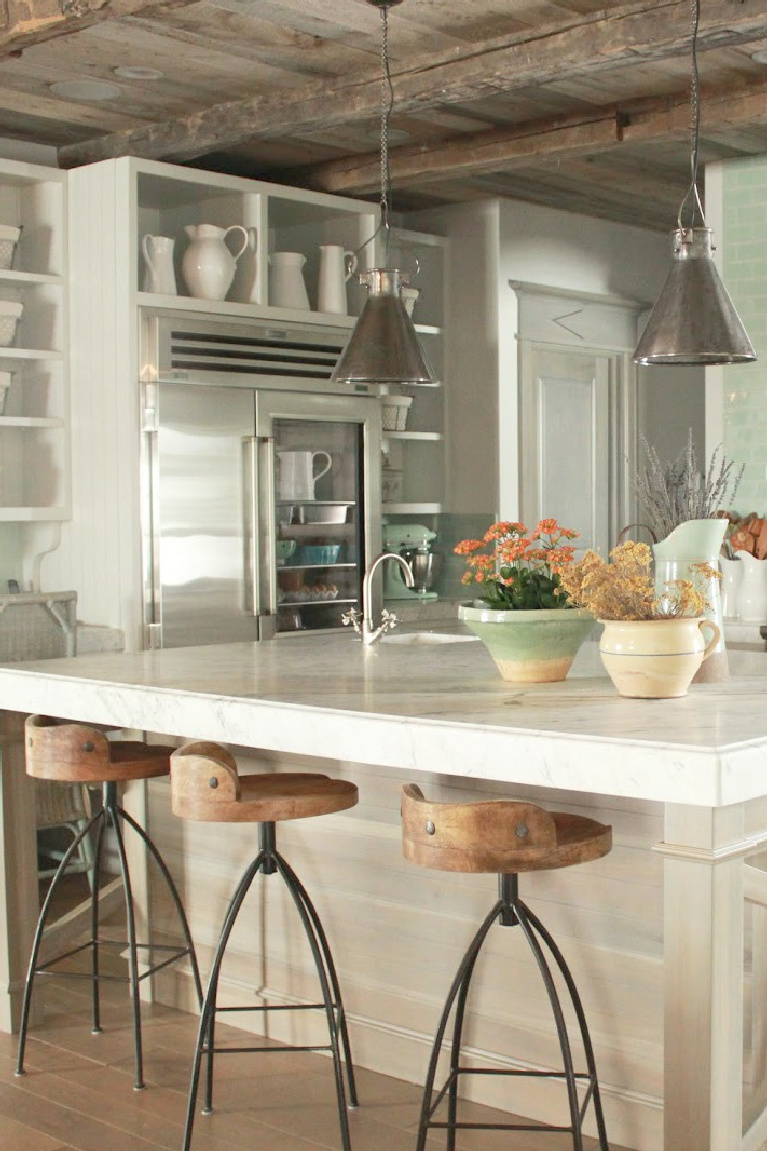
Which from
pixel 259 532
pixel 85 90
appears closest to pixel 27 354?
pixel 85 90

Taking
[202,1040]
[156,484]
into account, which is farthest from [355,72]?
[202,1040]

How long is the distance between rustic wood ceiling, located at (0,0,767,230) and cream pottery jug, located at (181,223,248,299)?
0.29 meters

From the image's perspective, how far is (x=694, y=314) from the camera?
3242 millimetres

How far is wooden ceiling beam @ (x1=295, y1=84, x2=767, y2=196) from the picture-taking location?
16.9ft

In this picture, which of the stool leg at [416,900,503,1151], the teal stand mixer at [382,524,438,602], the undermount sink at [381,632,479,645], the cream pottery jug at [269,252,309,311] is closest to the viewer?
the stool leg at [416,900,503,1151]

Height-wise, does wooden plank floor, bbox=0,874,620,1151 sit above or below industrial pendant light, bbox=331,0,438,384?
below

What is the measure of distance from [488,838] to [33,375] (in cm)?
353

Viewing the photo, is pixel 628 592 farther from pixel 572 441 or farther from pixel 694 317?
pixel 572 441

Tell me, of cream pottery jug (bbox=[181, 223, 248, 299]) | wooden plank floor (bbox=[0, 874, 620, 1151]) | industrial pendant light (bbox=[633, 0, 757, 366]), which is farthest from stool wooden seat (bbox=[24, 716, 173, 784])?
cream pottery jug (bbox=[181, 223, 248, 299])

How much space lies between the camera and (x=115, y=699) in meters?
3.25

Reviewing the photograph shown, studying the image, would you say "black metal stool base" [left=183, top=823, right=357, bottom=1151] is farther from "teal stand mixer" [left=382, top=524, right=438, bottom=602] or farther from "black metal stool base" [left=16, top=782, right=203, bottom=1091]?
"teal stand mixer" [left=382, top=524, right=438, bottom=602]

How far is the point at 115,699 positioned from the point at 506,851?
105 cm

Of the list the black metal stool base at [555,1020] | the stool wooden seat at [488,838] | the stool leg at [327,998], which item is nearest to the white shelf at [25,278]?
the stool leg at [327,998]

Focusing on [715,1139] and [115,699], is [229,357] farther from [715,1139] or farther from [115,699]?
[715,1139]
